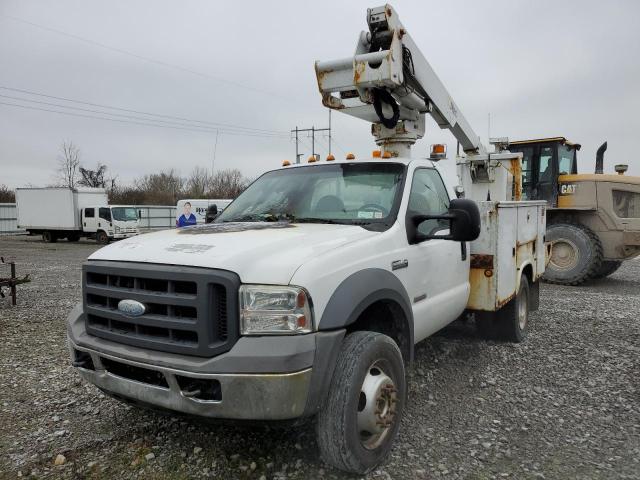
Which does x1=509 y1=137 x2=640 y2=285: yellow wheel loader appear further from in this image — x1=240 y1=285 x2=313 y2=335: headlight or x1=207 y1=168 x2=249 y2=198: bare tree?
x1=207 y1=168 x2=249 y2=198: bare tree

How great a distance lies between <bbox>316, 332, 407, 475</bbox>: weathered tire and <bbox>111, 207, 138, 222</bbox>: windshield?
915 inches

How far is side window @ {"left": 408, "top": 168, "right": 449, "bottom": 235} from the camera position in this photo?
3.75 meters

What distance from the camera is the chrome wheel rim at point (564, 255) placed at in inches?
369

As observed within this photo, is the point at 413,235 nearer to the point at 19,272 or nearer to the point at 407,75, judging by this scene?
the point at 407,75

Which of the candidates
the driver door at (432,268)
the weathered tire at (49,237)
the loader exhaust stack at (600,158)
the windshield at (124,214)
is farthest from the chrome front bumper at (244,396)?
the weathered tire at (49,237)

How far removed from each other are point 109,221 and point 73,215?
2500mm

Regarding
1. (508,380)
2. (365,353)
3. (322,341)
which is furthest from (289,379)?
(508,380)

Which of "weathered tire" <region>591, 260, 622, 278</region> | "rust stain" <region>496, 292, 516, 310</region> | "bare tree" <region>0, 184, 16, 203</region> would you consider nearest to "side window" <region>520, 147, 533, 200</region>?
"weathered tire" <region>591, 260, 622, 278</region>

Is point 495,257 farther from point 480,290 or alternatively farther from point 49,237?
point 49,237

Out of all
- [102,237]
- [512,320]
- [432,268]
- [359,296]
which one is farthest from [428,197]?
[102,237]

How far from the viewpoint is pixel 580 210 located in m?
A: 9.36

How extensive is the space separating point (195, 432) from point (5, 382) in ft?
7.32

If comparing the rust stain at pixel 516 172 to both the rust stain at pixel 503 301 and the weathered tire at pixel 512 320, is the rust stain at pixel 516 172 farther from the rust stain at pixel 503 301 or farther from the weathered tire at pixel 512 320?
the rust stain at pixel 503 301

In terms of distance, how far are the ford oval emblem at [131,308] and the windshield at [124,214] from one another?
2281cm
